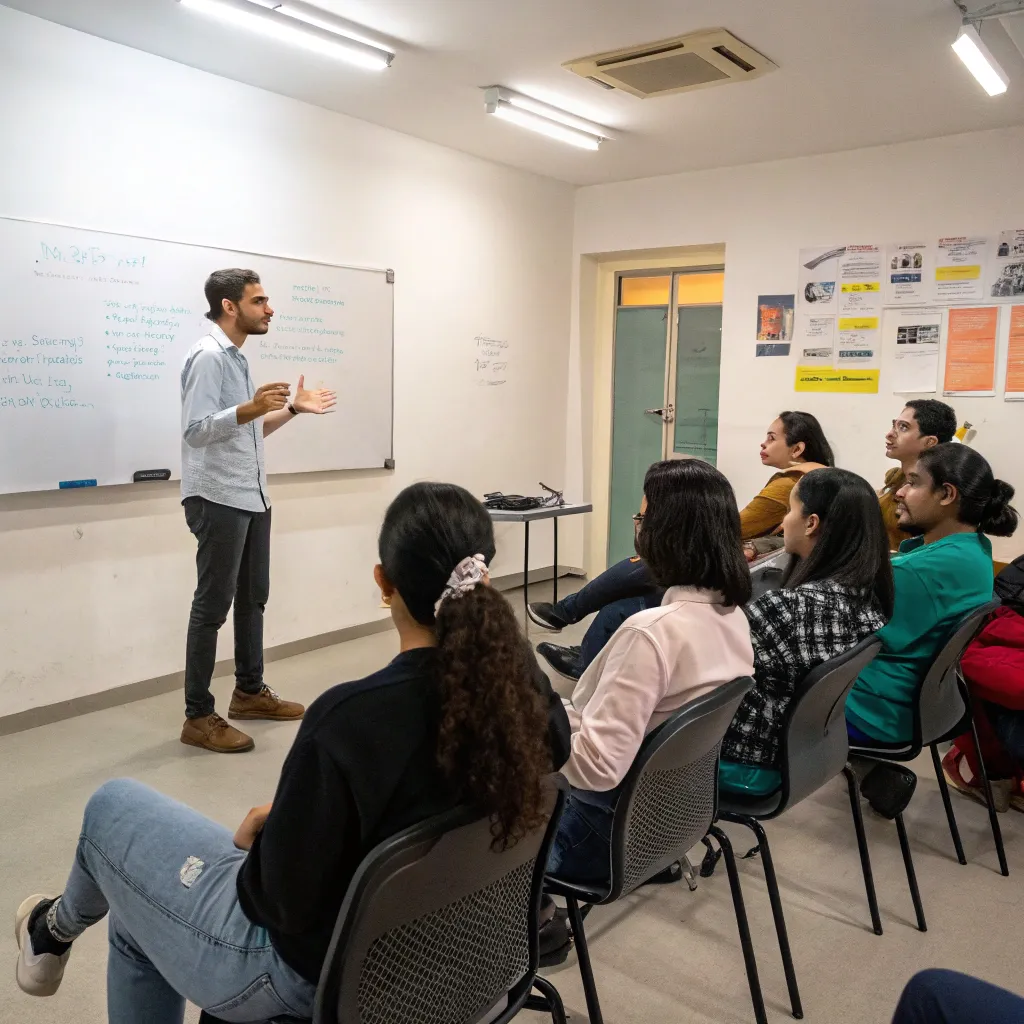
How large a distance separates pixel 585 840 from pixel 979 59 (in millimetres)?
2905

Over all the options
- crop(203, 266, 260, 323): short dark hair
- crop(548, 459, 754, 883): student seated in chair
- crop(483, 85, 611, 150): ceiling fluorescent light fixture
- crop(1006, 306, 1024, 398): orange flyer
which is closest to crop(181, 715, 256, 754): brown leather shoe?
crop(203, 266, 260, 323): short dark hair

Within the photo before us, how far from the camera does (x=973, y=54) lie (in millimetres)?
3018

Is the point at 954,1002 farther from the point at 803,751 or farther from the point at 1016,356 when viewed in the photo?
the point at 1016,356

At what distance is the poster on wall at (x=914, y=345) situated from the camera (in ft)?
15.0

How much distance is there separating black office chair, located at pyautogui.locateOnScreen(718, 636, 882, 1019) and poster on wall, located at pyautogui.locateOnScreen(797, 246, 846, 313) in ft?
11.0

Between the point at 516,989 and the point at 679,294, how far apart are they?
4.90 metres

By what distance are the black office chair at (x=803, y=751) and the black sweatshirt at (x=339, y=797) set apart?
0.96m

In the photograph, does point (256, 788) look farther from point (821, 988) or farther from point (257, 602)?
point (821, 988)

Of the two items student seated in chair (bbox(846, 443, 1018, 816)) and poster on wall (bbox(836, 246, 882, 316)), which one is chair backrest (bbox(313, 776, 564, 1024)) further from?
poster on wall (bbox(836, 246, 882, 316))

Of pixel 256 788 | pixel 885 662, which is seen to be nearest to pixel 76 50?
pixel 256 788

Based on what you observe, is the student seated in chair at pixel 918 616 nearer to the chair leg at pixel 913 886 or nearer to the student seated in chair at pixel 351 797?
the chair leg at pixel 913 886

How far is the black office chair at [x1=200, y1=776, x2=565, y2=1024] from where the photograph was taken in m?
1.02

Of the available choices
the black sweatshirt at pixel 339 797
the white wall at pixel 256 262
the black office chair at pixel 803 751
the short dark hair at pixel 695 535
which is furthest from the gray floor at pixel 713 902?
the black sweatshirt at pixel 339 797

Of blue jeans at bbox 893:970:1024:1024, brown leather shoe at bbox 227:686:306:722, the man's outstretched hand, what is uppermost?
the man's outstretched hand
